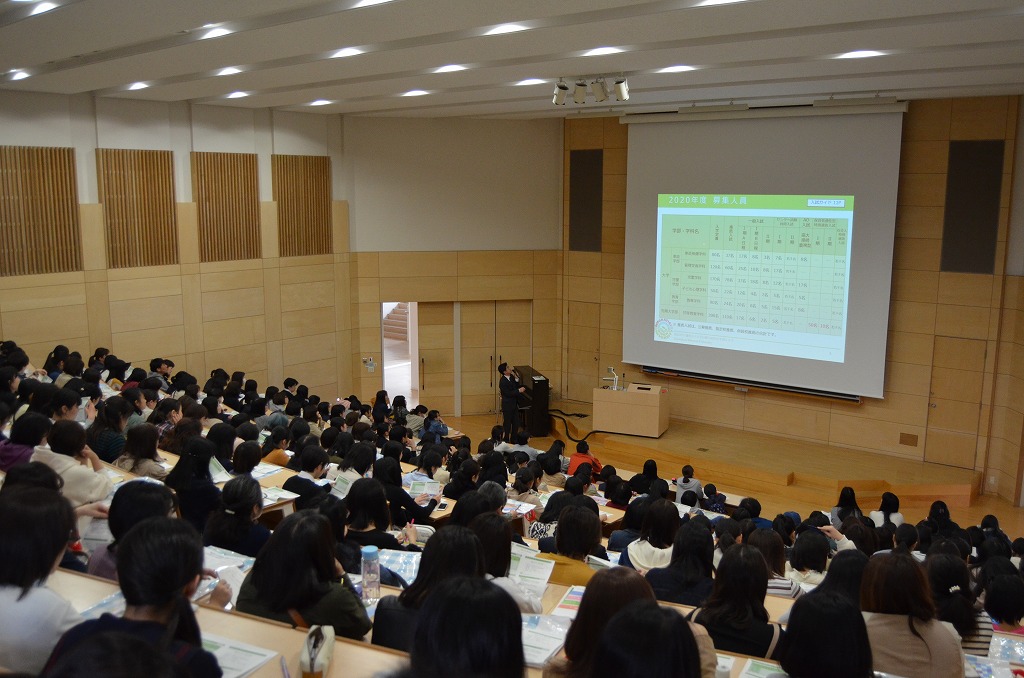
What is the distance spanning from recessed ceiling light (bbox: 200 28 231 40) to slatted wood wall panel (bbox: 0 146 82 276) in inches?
169

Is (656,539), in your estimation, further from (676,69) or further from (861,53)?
(676,69)

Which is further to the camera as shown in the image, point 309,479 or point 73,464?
point 309,479

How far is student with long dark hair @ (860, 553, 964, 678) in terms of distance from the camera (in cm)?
326

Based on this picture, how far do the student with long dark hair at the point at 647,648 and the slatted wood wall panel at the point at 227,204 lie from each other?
1060 cm

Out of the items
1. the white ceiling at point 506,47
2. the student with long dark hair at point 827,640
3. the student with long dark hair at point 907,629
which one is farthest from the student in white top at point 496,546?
the white ceiling at point 506,47

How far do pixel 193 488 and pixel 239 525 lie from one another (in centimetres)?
83

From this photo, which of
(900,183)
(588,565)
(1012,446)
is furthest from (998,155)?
(588,565)

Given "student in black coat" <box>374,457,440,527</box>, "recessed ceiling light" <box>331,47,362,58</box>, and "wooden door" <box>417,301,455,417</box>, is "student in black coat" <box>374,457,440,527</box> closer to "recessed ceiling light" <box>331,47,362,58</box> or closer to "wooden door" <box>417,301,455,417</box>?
"recessed ceiling light" <box>331,47,362,58</box>

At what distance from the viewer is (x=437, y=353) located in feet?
46.4

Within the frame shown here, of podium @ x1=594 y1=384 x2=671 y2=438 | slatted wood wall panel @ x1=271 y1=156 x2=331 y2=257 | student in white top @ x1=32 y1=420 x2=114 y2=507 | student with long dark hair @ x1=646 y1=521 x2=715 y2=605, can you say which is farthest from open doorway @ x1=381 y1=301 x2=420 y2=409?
student with long dark hair @ x1=646 y1=521 x2=715 y2=605

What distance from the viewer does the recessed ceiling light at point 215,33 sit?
658 centimetres

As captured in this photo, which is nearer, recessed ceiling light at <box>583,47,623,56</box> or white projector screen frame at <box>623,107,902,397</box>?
recessed ceiling light at <box>583,47,623,56</box>

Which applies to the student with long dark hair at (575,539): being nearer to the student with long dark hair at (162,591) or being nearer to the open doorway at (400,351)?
the student with long dark hair at (162,591)

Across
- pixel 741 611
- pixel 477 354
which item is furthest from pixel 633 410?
pixel 741 611
